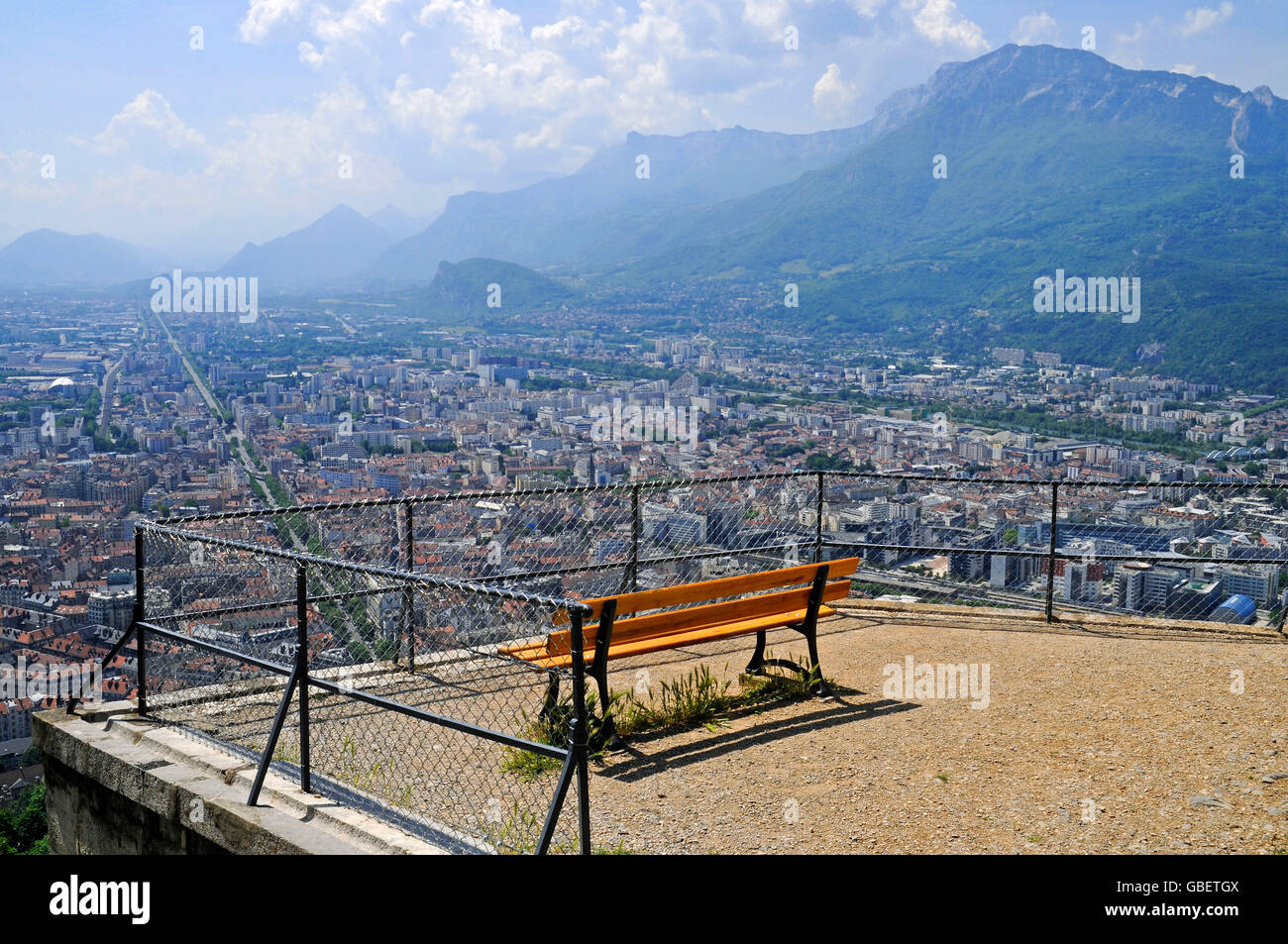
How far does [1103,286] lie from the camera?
80.7 meters

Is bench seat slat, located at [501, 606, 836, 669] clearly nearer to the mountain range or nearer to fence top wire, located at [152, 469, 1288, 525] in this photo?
fence top wire, located at [152, 469, 1288, 525]

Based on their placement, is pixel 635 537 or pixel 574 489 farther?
pixel 635 537

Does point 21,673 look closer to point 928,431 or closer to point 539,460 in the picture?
point 539,460

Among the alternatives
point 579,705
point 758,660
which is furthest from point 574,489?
point 579,705

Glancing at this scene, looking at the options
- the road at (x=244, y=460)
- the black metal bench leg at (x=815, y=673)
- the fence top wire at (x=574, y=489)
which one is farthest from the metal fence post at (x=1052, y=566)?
the road at (x=244, y=460)

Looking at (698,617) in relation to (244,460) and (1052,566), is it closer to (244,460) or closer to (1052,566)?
(1052,566)

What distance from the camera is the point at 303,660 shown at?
5055 mm

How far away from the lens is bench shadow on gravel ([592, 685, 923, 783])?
5.84m

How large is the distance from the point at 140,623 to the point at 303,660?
1669mm

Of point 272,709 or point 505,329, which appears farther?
point 505,329

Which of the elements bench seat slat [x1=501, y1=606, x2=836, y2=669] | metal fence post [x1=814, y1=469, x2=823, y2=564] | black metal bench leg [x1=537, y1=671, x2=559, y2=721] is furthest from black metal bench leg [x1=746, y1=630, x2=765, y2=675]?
metal fence post [x1=814, y1=469, x2=823, y2=564]

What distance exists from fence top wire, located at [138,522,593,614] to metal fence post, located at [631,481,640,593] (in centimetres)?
302

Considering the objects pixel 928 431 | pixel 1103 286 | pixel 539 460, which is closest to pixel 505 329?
pixel 1103 286
